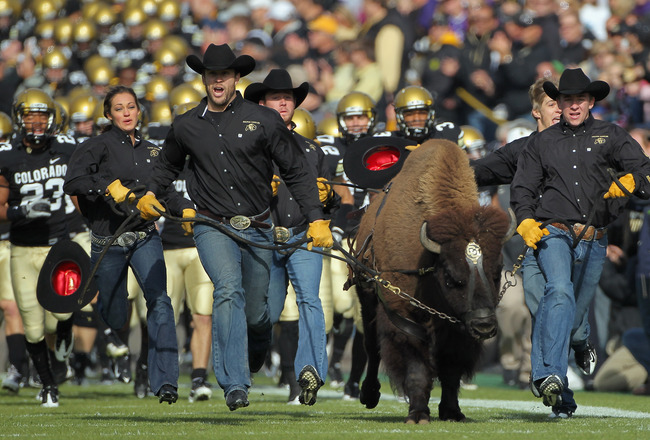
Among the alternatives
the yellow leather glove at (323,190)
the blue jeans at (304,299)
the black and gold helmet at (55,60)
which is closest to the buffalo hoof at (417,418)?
the blue jeans at (304,299)

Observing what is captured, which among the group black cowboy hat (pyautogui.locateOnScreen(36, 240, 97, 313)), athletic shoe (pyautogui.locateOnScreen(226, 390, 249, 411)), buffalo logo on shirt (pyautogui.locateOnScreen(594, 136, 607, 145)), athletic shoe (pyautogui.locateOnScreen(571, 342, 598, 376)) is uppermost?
buffalo logo on shirt (pyautogui.locateOnScreen(594, 136, 607, 145))

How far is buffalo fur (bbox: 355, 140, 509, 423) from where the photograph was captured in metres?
8.49

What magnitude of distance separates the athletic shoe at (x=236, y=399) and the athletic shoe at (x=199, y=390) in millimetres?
3357

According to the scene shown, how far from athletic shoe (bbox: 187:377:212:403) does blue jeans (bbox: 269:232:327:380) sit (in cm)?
173

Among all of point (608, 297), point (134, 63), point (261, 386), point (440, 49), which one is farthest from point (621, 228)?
point (134, 63)

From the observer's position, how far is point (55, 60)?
77.4 feet

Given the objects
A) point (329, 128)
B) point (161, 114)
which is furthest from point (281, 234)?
point (161, 114)

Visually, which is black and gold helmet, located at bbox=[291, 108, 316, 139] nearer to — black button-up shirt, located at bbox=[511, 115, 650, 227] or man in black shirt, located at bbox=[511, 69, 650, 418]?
man in black shirt, located at bbox=[511, 69, 650, 418]

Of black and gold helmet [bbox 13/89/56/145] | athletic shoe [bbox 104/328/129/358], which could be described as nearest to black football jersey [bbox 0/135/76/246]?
black and gold helmet [bbox 13/89/56/145]

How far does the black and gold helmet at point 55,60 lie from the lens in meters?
23.5

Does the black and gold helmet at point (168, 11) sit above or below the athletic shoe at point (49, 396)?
above

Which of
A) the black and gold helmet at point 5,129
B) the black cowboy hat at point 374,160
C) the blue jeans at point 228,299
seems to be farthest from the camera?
the black and gold helmet at point 5,129

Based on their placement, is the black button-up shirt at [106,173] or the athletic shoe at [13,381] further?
the athletic shoe at [13,381]

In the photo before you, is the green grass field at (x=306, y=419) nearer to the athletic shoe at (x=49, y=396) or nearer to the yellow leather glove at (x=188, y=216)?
the athletic shoe at (x=49, y=396)
